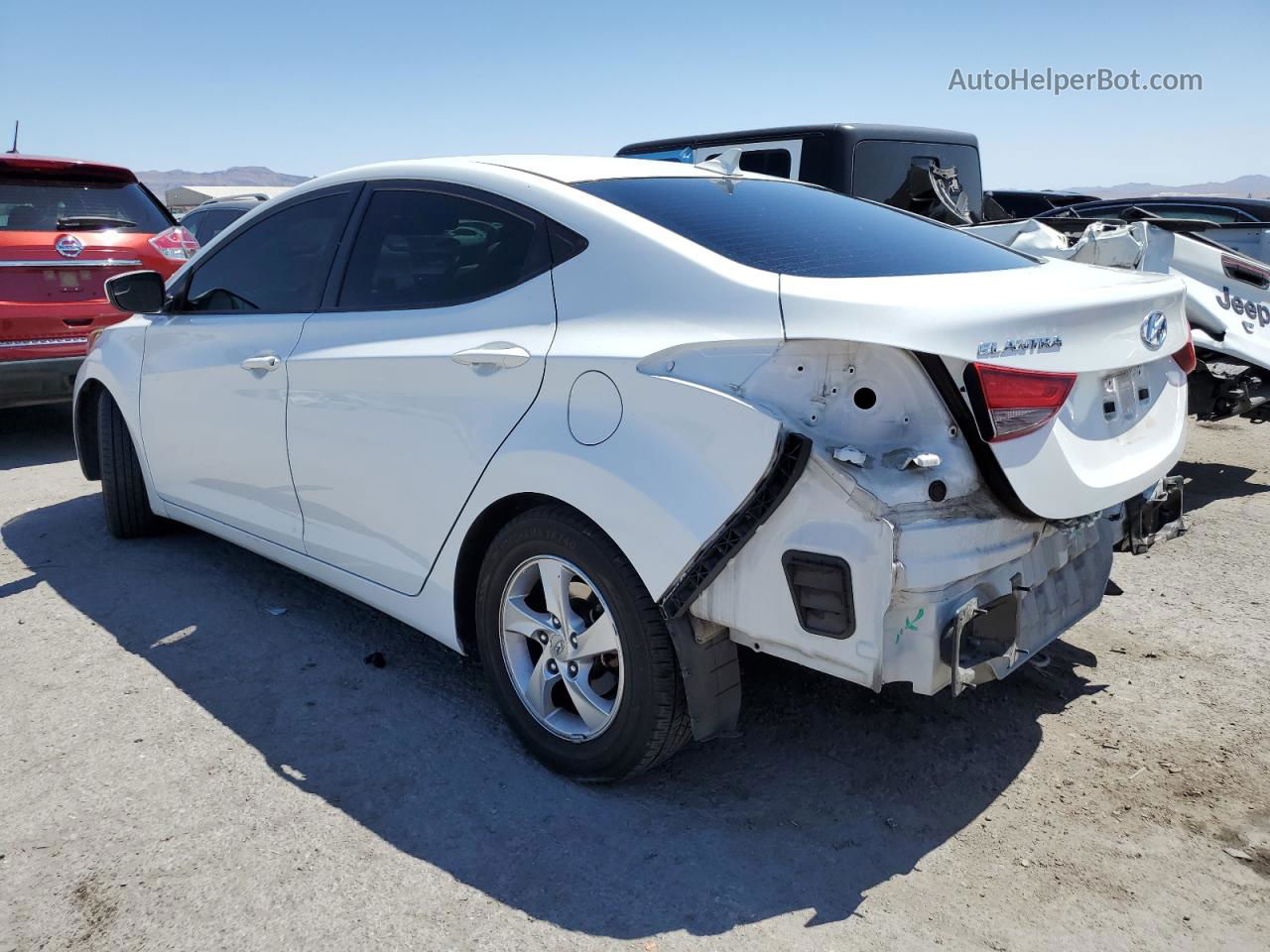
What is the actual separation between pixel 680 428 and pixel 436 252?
1288mm

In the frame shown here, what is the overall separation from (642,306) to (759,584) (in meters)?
0.80

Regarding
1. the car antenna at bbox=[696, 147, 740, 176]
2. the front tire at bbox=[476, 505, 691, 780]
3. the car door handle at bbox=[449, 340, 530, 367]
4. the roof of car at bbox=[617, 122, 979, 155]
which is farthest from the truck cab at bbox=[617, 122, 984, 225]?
the front tire at bbox=[476, 505, 691, 780]

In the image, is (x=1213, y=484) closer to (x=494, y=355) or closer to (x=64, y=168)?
(x=494, y=355)

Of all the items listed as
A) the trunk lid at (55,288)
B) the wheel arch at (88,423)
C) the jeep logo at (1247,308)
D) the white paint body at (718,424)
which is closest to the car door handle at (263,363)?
the white paint body at (718,424)

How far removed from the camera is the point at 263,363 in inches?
148

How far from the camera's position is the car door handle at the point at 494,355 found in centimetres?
286

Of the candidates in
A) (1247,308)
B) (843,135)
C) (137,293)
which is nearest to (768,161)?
(843,135)

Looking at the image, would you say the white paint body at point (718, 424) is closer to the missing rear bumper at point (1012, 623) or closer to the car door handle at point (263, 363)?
the missing rear bumper at point (1012, 623)

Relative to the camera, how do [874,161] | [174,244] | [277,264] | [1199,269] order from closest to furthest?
[277,264]
[1199,269]
[874,161]
[174,244]

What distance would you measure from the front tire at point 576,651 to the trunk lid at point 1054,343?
823mm

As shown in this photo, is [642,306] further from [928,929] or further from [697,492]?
[928,929]

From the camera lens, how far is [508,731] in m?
3.25

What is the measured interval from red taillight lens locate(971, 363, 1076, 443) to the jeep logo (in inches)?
156

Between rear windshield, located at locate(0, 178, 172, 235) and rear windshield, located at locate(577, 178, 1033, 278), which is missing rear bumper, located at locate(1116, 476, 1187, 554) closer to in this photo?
rear windshield, located at locate(577, 178, 1033, 278)
